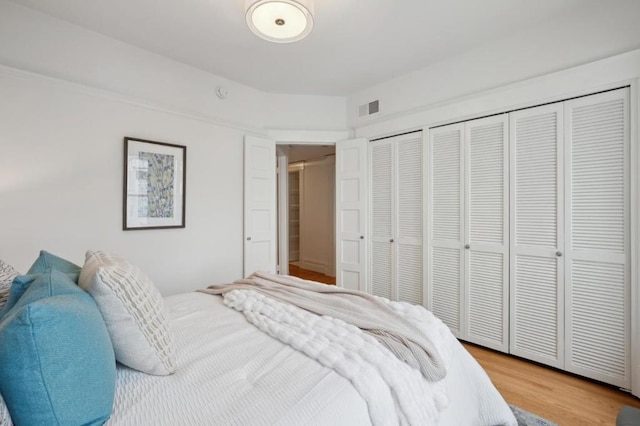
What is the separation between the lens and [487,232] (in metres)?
2.70

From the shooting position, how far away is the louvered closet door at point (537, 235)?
2.33 m

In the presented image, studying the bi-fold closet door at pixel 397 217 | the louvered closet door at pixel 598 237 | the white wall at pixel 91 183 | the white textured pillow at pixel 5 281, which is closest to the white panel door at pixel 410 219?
the bi-fold closet door at pixel 397 217

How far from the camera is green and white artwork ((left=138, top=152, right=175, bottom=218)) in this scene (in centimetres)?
269

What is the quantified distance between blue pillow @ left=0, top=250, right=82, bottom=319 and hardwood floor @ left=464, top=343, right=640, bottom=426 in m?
2.63

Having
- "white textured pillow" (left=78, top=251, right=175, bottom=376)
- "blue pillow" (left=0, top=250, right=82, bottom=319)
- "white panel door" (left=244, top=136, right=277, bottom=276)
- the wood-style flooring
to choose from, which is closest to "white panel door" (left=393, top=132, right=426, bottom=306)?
the wood-style flooring

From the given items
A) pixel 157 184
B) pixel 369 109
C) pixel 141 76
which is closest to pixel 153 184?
pixel 157 184

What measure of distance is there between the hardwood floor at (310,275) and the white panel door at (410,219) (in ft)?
7.50

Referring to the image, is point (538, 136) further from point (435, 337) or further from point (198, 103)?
point (198, 103)

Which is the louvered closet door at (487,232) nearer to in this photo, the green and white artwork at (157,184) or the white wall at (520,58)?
the white wall at (520,58)

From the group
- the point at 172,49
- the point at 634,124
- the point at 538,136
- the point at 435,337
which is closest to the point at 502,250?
the point at 538,136

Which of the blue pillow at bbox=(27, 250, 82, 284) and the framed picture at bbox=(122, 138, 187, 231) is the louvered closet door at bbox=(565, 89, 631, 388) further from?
the framed picture at bbox=(122, 138, 187, 231)

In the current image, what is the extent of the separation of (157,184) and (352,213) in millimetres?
2119

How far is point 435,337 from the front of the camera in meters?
1.43

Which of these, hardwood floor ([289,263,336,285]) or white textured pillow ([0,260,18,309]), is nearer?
white textured pillow ([0,260,18,309])
